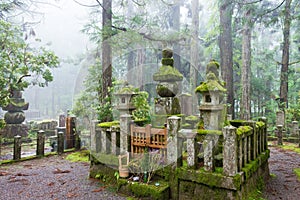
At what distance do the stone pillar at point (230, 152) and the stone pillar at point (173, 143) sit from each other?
803 mm

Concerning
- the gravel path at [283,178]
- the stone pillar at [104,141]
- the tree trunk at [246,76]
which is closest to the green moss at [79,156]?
the stone pillar at [104,141]

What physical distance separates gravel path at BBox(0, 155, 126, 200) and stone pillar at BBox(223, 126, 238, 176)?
6.04 feet

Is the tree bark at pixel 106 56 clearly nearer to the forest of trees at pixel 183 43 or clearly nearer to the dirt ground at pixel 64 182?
the forest of trees at pixel 183 43

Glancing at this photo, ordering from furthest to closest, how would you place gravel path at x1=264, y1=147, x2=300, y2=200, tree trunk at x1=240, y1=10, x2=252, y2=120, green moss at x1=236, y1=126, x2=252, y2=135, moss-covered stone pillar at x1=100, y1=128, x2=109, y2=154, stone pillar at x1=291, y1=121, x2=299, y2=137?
tree trunk at x1=240, y1=10, x2=252, y2=120 → stone pillar at x1=291, y1=121, x2=299, y2=137 → moss-covered stone pillar at x1=100, y1=128, x2=109, y2=154 → gravel path at x1=264, y1=147, x2=300, y2=200 → green moss at x1=236, y1=126, x2=252, y2=135

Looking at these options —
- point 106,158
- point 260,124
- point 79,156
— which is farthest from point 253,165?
point 79,156

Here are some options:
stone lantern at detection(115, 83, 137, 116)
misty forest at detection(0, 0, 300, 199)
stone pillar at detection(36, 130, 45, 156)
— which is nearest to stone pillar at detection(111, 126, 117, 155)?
misty forest at detection(0, 0, 300, 199)

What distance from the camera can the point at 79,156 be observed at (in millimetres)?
7562

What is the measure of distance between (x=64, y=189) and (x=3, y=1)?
7064mm

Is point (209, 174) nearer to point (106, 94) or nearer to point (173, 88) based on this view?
point (173, 88)

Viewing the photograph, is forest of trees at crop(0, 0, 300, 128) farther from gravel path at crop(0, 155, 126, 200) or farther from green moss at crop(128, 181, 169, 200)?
green moss at crop(128, 181, 169, 200)

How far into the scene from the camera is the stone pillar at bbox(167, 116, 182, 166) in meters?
4.01

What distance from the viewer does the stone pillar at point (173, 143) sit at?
401 centimetres

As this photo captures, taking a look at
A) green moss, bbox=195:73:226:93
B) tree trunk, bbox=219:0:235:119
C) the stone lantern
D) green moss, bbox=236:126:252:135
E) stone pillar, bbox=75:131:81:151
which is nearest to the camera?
green moss, bbox=236:126:252:135

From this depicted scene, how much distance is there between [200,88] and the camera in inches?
187
